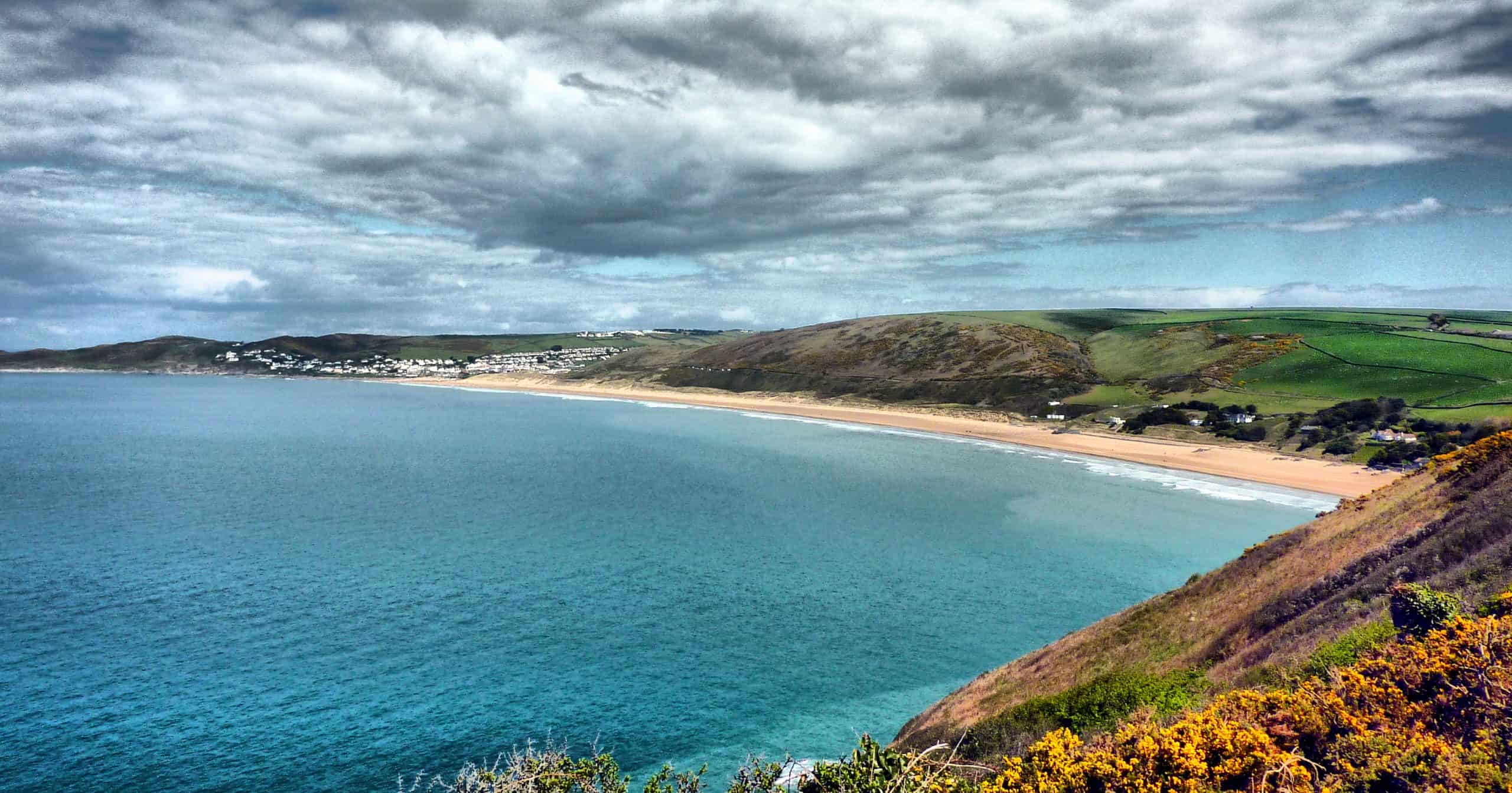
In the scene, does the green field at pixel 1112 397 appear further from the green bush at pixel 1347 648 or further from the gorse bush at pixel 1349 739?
the gorse bush at pixel 1349 739

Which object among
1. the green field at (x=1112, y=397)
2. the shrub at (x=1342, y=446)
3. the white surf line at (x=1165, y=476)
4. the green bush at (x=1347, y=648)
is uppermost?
the green bush at (x=1347, y=648)

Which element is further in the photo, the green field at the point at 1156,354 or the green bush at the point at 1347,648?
the green field at the point at 1156,354

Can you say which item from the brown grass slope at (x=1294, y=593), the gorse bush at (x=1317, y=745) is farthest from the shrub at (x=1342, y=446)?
the gorse bush at (x=1317, y=745)

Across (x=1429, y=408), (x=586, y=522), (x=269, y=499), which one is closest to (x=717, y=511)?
(x=586, y=522)

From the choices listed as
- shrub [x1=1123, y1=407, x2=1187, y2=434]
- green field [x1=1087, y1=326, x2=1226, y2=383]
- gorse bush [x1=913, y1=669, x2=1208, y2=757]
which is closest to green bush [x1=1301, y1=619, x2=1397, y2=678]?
gorse bush [x1=913, y1=669, x2=1208, y2=757]

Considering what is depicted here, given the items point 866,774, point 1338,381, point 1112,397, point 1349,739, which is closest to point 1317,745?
point 1349,739
